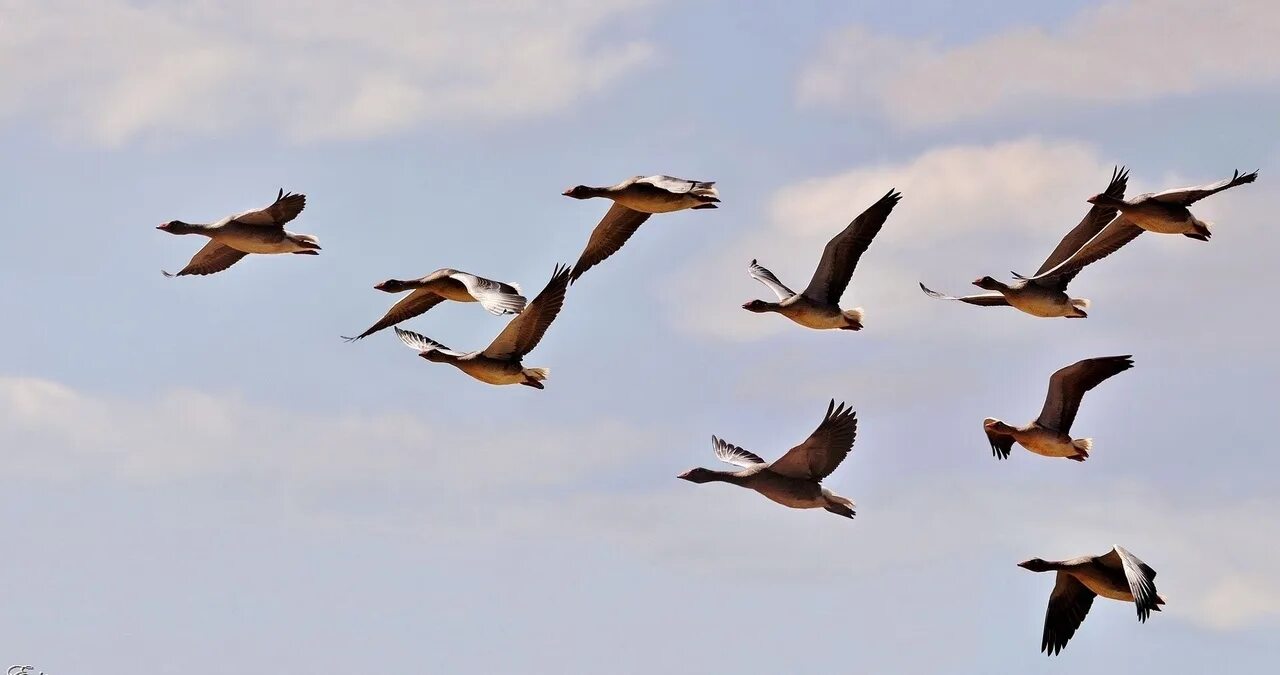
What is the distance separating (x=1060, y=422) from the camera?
34875 millimetres

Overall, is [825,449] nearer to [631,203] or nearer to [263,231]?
[631,203]

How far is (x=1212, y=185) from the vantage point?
1353 inches

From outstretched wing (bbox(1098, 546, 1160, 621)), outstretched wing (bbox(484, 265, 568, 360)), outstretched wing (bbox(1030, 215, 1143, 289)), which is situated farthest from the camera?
outstretched wing (bbox(1030, 215, 1143, 289))

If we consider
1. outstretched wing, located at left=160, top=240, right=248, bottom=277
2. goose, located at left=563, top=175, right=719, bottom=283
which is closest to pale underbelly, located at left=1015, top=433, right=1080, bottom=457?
goose, located at left=563, top=175, right=719, bottom=283

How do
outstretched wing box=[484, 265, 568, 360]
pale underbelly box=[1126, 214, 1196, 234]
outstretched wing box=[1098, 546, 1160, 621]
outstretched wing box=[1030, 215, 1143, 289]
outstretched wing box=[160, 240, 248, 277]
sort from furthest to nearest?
outstretched wing box=[160, 240, 248, 277]
outstretched wing box=[1030, 215, 1143, 289]
pale underbelly box=[1126, 214, 1196, 234]
outstretched wing box=[484, 265, 568, 360]
outstretched wing box=[1098, 546, 1160, 621]

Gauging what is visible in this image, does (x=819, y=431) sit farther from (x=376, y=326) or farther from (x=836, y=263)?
(x=376, y=326)

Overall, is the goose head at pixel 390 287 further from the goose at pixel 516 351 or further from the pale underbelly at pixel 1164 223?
the pale underbelly at pixel 1164 223

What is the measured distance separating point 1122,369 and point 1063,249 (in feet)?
18.3

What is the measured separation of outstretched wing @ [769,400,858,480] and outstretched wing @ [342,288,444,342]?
9.87 m

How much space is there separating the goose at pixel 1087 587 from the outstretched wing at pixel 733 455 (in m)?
5.65

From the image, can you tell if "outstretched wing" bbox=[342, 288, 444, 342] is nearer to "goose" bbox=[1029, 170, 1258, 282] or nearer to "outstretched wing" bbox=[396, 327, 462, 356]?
"outstretched wing" bbox=[396, 327, 462, 356]

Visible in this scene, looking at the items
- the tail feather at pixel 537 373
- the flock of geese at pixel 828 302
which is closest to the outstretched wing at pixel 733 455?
the flock of geese at pixel 828 302

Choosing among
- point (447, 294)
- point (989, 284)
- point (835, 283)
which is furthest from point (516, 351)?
point (989, 284)

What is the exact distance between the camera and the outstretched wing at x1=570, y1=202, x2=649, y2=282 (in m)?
38.8
